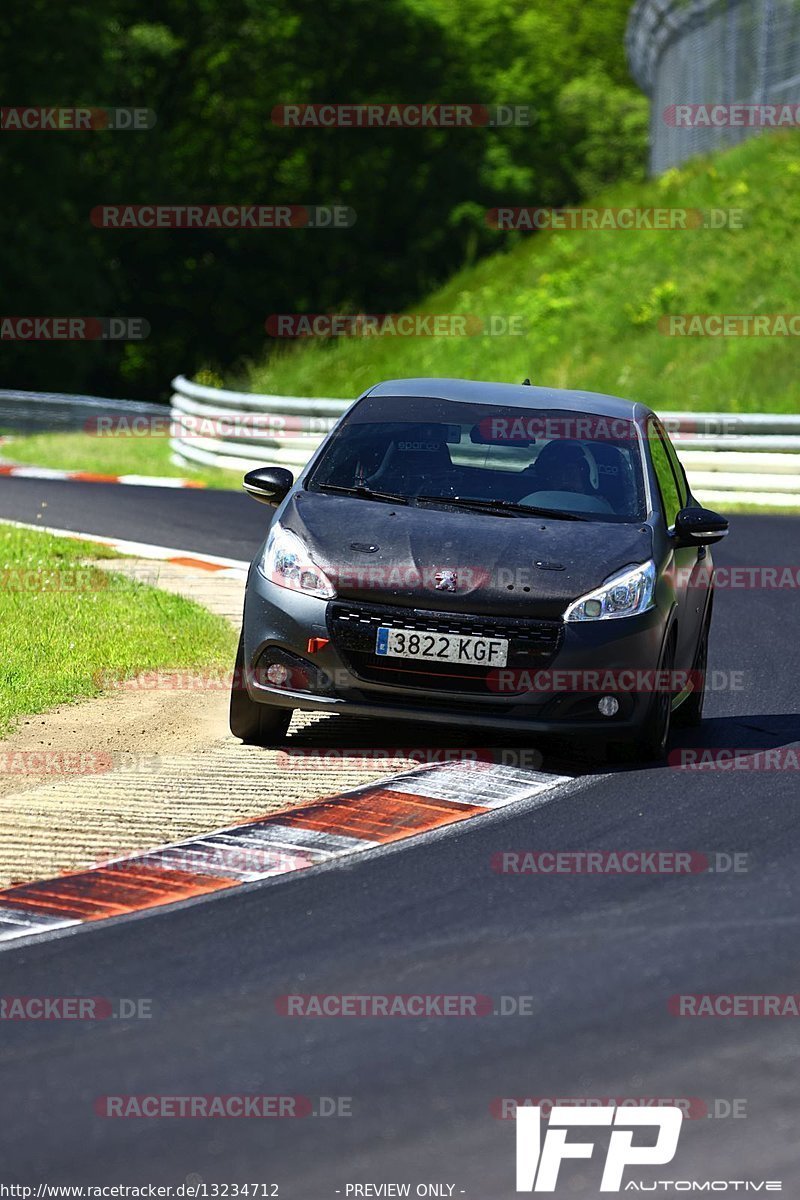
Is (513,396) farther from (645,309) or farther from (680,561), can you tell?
(645,309)

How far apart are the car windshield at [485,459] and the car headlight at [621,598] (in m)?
0.56

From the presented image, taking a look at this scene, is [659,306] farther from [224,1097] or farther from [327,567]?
[224,1097]

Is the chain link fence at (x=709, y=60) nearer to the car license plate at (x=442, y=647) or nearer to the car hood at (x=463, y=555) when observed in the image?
the car hood at (x=463, y=555)

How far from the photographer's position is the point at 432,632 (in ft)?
28.6

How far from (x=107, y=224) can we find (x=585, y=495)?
5129 centimetres

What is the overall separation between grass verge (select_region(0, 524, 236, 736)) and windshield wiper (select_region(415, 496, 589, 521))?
2336 mm

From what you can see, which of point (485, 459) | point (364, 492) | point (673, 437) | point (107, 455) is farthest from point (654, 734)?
point (107, 455)

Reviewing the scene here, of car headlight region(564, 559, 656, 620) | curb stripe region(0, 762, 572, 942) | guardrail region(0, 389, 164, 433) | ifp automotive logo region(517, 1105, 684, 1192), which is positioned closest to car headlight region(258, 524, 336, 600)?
curb stripe region(0, 762, 572, 942)

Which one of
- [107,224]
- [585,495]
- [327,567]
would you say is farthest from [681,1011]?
[107,224]

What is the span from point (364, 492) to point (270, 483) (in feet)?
1.67

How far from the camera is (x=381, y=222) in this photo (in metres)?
63.4

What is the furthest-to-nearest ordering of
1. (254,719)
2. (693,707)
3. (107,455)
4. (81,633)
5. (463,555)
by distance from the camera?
(107,455), (81,633), (693,707), (254,719), (463,555)

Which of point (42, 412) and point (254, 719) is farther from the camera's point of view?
point (42, 412)

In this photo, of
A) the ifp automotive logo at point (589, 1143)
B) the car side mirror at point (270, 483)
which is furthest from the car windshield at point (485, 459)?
the ifp automotive logo at point (589, 1143)
